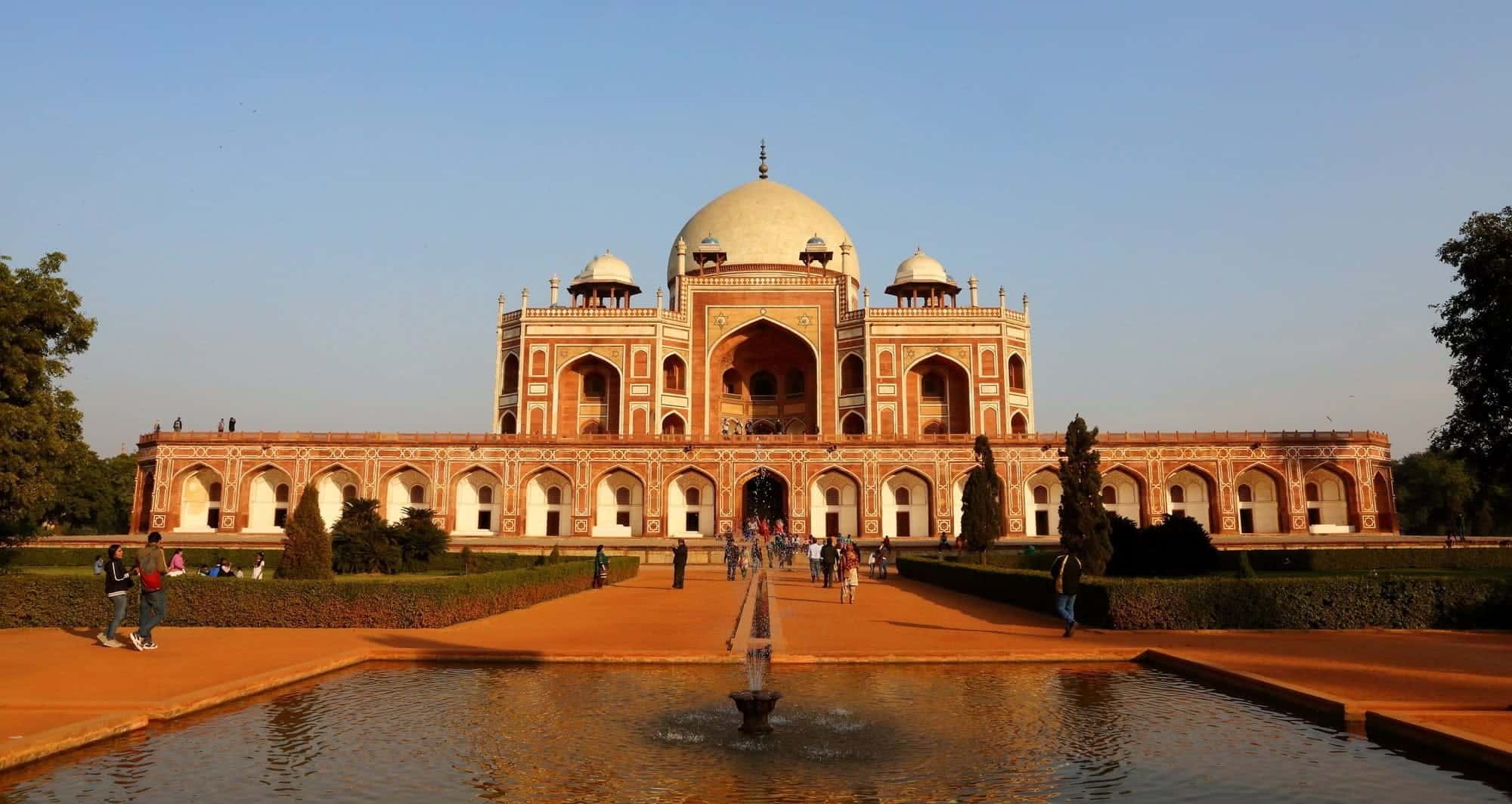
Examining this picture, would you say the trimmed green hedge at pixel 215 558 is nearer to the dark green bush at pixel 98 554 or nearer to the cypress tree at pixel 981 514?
the dark green bush at pixel 98 554

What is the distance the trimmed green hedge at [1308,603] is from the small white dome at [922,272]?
3539 centimetres

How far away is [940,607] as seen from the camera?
15.9m

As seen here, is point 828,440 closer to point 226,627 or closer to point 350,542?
point 350,542

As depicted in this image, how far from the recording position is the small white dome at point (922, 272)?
155 ft

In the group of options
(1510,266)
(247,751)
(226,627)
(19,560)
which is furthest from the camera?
(19,560)

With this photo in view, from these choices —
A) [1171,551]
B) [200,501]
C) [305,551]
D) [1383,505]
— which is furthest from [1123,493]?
[200,501]

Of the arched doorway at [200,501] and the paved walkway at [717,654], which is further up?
the arched doorway at [200,501]

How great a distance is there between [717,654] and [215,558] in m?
19.2

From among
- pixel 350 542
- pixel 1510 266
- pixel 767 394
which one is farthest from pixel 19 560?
pixel 1510 266

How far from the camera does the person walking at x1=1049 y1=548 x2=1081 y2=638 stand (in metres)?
11.9

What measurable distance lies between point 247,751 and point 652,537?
3148 centimetres

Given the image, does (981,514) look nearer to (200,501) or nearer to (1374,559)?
(1374,559)

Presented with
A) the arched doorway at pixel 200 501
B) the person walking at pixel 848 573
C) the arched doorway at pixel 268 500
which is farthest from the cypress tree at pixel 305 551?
the arched doorway at pixel 200 501

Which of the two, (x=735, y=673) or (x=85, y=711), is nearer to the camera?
(x=85, y=711)
